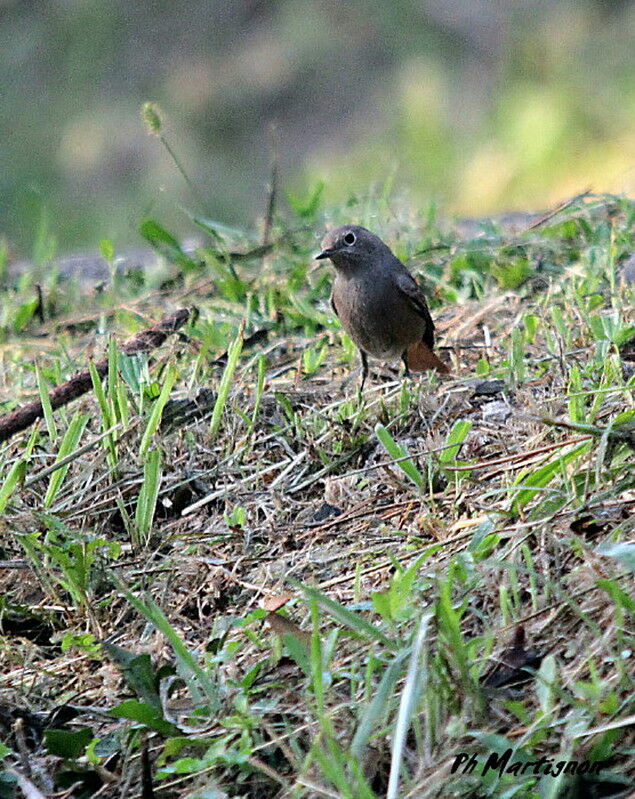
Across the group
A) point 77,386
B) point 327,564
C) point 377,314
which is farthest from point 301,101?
point 327,564

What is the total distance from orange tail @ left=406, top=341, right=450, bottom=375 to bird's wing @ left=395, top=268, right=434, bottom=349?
0.18ft

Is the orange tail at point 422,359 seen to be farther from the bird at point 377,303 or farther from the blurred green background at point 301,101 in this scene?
the blurred green background at point 301,101

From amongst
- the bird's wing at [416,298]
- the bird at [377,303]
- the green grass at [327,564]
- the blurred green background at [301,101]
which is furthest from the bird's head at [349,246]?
the blurred green background at [301,101]

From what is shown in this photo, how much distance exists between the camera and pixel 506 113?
1127cm

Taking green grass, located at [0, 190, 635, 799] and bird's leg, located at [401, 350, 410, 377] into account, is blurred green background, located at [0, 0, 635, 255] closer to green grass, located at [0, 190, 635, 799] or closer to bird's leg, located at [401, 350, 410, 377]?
bird's leg, located at [401, 350, 410, 377]

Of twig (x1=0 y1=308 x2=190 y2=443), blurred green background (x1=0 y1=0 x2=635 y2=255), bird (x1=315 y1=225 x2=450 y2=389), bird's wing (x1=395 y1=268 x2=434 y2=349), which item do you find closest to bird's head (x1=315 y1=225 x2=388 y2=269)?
bird (x1=315 y1=225 x2=450 y2=389)

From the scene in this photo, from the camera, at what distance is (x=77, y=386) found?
3.88m

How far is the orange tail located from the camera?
4473 mm

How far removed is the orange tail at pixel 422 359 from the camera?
4.47 metres

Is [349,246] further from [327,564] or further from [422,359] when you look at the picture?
[327,564]

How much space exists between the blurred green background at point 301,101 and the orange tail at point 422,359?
5063 mm

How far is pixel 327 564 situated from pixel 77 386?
1166 mm

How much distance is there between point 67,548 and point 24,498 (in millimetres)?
460

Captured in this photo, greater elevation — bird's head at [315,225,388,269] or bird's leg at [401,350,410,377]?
bird's head at [315,225,388,269]
